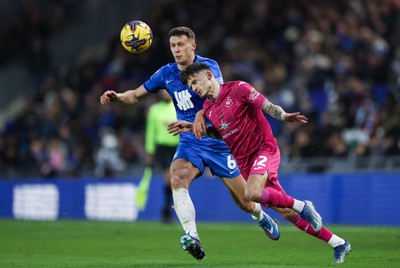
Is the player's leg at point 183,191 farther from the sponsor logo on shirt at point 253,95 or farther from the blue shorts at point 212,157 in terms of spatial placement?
the sponsor logo on shirt at point 253,95

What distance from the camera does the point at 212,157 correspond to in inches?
430

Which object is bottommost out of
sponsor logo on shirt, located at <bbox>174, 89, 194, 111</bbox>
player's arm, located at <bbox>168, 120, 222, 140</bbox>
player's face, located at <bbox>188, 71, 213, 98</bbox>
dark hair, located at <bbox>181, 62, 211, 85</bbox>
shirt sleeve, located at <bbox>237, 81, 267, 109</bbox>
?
player's arm, located at <bbox>168, 120, 222, 140</bbox>

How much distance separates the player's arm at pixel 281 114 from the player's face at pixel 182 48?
166cm

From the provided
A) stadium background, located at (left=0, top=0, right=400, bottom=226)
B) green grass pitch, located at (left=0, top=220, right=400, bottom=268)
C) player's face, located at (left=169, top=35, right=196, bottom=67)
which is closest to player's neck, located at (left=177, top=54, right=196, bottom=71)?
player's face, located at (left=169, top=35, right=196, bottom=67)

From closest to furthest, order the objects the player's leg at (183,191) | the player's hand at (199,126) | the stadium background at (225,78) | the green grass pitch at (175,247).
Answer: the player's hand at (199,126)
the green grass pitch at (175,247)
the player's leg at (183,191)
the stadium background at (225,78)

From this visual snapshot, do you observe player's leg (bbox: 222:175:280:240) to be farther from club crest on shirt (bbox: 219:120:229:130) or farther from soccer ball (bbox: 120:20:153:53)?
soccer ball (bbox: 120:20:153:53)

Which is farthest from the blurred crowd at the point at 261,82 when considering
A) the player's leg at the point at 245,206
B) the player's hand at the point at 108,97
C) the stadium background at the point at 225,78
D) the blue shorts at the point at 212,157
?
the player's hand at the point at 108,97

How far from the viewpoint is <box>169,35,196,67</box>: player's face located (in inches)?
424

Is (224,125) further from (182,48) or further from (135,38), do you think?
(135,38)

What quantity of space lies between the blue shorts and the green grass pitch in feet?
3.30

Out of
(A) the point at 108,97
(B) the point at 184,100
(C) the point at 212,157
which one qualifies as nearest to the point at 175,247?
(C) the point at 212,157

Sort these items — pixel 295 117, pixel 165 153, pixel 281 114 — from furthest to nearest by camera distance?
pixel 165 153 < pixel 281 114 < pixel 295 117

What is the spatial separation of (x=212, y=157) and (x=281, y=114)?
1895mm

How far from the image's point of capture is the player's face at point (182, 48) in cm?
1077
